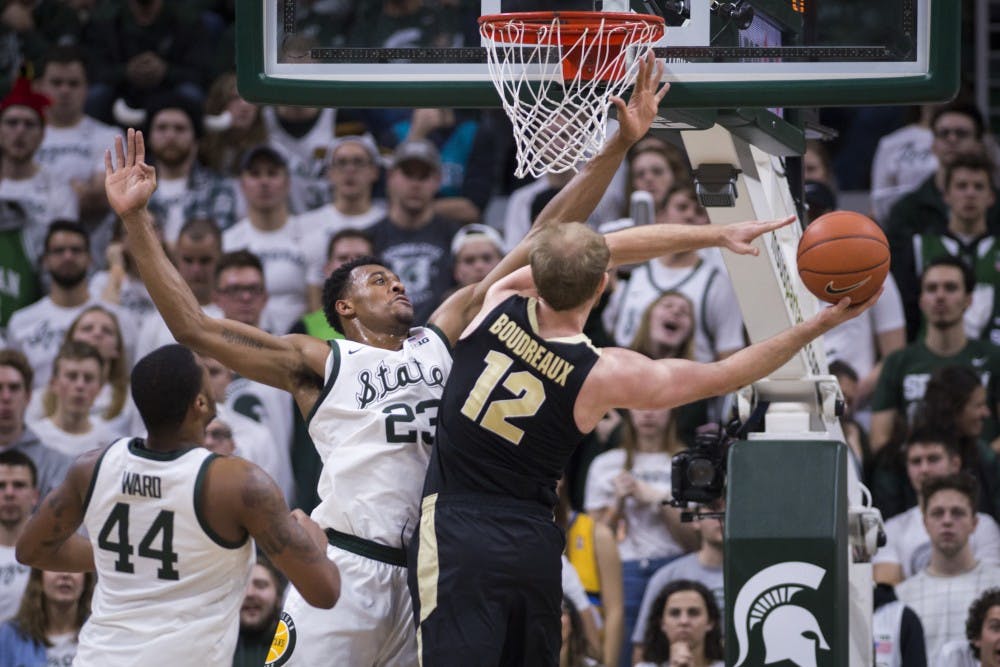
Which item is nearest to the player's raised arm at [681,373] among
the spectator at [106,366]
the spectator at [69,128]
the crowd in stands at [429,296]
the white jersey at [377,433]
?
the white jersey at [377,433]

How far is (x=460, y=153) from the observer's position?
457 inches

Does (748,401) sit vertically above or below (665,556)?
above

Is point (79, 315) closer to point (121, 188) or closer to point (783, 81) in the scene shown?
point (121, 188)

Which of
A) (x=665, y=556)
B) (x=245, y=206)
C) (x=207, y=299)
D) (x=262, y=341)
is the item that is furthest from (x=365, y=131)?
(x=262, y=341)

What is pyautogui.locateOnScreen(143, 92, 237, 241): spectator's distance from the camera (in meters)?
11.4

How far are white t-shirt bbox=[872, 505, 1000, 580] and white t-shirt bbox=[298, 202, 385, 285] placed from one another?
382 centimetres

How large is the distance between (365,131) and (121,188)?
19.6 ft

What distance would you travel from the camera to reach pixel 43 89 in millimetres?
12312

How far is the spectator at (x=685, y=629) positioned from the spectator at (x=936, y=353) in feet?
5.11

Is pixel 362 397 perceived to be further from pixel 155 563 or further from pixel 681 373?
pixel 681 373

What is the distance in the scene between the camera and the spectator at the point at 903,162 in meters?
10.7

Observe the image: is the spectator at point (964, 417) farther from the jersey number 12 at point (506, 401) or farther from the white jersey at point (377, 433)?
the jersey number 12 at point (506, 401)

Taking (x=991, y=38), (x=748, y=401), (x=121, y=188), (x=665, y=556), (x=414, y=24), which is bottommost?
(x=665, y=556)

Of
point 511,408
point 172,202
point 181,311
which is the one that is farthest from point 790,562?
point 172,202
